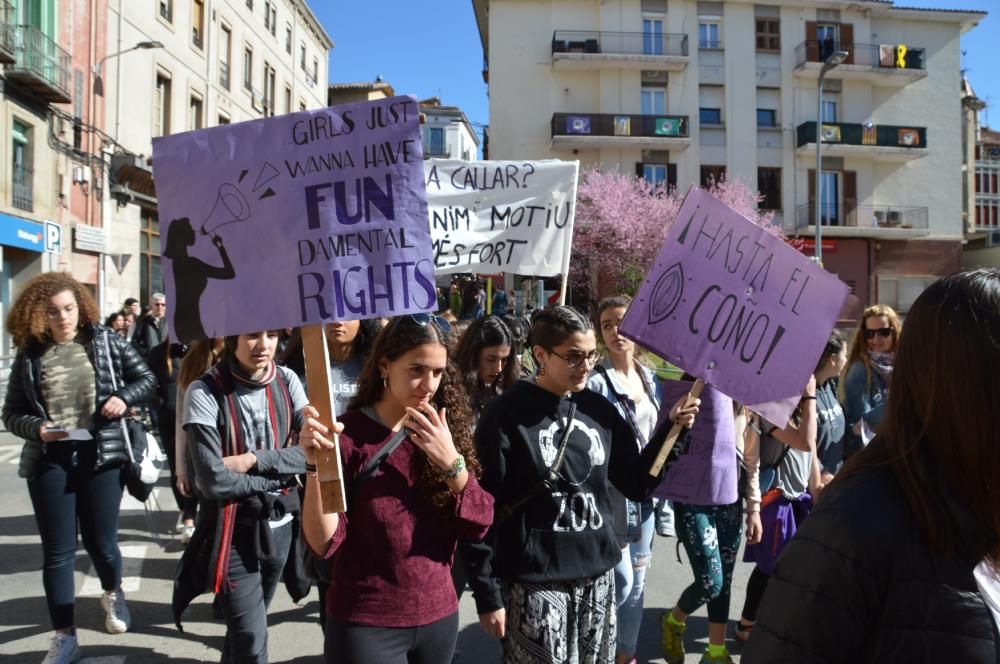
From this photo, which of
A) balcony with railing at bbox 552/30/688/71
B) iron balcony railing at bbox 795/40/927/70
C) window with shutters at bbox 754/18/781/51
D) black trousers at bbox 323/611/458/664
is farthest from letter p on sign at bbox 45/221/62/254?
iron balcony railing at bbox 795/40/927/70

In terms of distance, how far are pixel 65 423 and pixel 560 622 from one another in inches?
114

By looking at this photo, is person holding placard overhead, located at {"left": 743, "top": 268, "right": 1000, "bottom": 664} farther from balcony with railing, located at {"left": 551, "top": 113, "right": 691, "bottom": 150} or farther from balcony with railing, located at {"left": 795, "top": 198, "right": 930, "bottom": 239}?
balcony with railing, located at {"left": 795, "top": 198, "right": 930, "bottom": 239}

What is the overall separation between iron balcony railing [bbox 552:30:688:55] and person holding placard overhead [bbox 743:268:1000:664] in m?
35.4

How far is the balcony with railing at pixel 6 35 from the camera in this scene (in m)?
18.0

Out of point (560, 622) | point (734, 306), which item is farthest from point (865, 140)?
point (560, 622)

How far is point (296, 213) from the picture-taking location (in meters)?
2.54

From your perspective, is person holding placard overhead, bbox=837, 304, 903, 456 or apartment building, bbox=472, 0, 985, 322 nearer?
person holding placard overhead, bbox=837, 304, 903, 456

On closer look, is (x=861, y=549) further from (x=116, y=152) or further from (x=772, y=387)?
(x=116, y=152)

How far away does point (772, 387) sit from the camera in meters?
3.02

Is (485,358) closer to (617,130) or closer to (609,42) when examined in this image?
(617,130)

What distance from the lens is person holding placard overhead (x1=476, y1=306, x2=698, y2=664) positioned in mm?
2824

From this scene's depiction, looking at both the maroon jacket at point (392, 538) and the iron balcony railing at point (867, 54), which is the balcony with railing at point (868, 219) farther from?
the maroon jacket at point (392, 538)

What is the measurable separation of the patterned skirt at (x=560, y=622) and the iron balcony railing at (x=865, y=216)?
116 feet

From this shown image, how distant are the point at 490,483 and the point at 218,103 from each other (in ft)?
96.8
